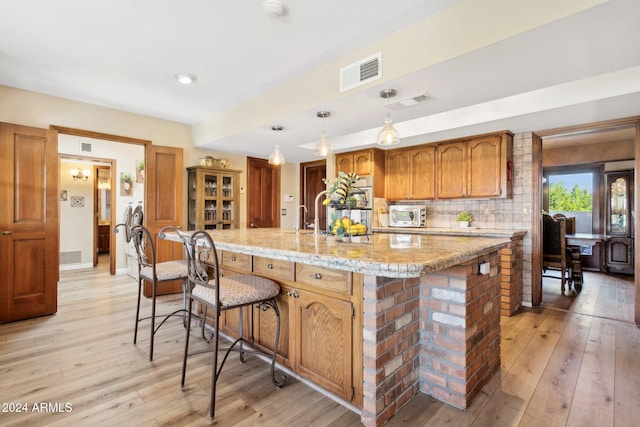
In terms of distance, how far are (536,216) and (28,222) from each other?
5.77 metres

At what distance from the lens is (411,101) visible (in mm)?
2711

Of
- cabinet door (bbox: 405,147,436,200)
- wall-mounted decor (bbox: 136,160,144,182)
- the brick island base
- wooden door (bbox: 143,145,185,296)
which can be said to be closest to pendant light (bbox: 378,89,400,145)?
the brick island base

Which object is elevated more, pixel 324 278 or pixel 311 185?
pixel 311 185

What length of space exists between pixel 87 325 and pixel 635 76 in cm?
541

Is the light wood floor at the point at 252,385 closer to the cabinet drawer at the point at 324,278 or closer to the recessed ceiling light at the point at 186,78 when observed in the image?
the cabinet drawer at the point at 324,278

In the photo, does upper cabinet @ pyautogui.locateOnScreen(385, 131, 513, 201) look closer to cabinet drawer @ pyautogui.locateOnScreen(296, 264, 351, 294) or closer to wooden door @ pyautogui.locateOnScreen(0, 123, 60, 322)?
cabinet drawer @ pyautogui.locateOnScreen(296, 264, 351, 294)

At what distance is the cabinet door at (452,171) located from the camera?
4230 mm

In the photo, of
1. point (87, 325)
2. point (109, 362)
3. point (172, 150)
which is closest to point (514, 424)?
point (109, 362)

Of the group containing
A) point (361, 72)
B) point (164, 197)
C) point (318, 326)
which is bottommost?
point (318, 326)

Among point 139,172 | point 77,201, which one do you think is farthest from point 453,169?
point 77,201

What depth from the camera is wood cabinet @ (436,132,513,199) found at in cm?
387

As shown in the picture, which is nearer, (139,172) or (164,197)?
(164,197)

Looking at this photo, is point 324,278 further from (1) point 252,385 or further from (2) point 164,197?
(2) point 164,197

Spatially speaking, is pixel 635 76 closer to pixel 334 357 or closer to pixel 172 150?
pixel 334 357
